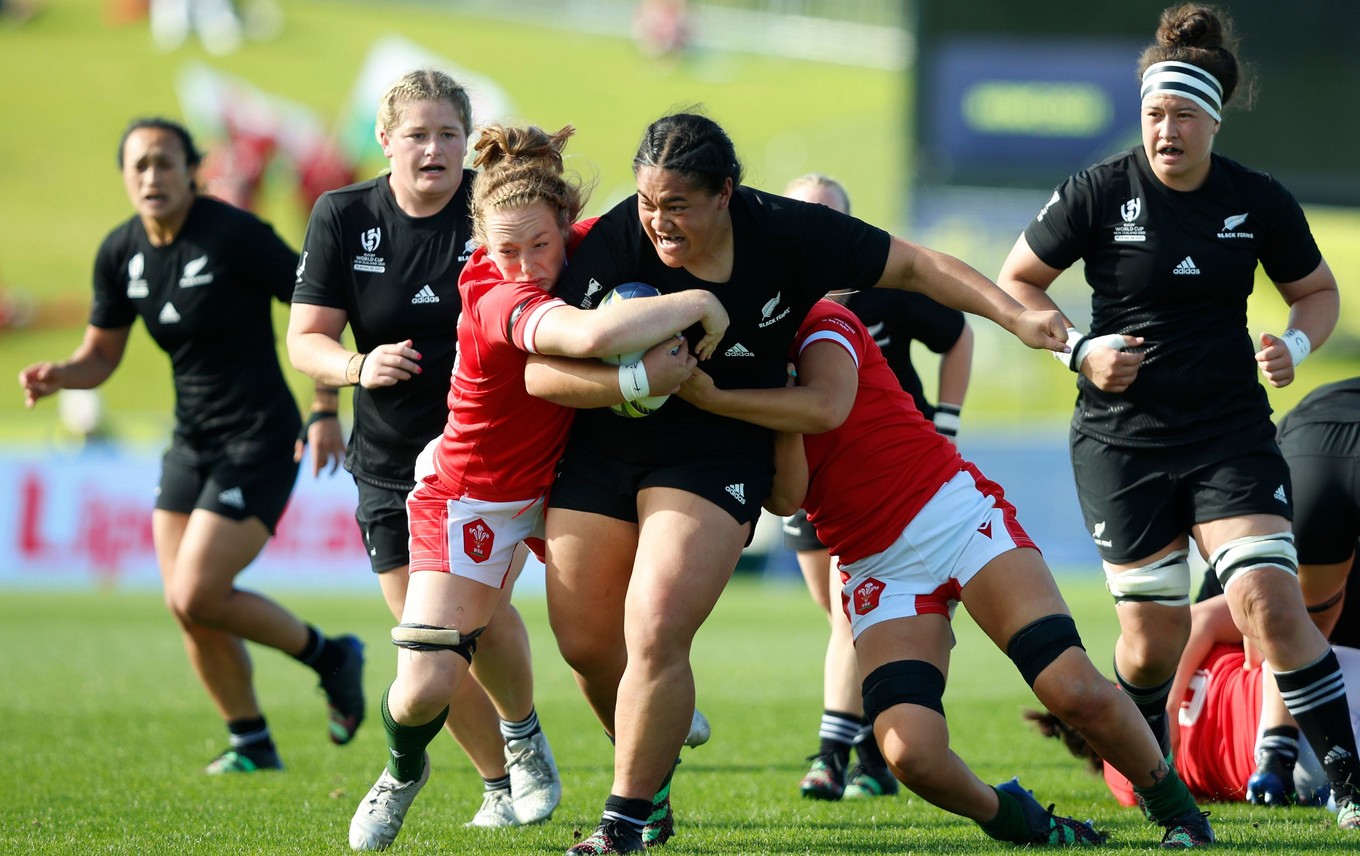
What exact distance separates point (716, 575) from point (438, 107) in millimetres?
1948

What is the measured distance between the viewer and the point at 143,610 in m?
14.5

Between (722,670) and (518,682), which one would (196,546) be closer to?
(518,682)

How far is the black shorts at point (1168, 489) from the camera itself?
4.80 meters

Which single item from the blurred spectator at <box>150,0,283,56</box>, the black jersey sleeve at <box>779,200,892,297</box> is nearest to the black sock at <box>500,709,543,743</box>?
the black jersey sleeve at <box>779,200,892,297</box>

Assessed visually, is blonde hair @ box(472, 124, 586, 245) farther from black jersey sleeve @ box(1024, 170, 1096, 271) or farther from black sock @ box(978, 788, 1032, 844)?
black sock @ box(978, 788, 1032, 844)

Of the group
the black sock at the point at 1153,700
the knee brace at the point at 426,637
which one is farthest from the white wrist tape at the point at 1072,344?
the knee brace at the point at 426,637

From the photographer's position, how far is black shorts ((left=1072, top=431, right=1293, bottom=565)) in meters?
4.80

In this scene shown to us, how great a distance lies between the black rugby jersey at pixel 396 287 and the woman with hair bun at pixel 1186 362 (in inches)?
76.5

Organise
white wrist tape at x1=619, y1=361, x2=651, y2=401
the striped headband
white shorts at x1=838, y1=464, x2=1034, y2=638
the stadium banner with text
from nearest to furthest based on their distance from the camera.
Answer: white wrist tape at x1=619, y1=361, x2=651, y2=401
white shorts at x1=838, y1=464, x2=1034, y2=638
the striped headband
the stadium banner with text

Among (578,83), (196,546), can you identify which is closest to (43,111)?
(578,83)

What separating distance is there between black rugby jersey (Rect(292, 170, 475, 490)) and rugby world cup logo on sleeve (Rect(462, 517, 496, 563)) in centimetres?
78

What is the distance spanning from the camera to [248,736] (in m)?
6.52

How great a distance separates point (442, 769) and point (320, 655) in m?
0.75

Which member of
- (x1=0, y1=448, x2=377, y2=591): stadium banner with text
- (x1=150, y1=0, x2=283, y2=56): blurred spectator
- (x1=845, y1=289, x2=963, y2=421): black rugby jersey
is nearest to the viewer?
(x1=845, y1=289, x2=963, y2=421): black rugby jersey
